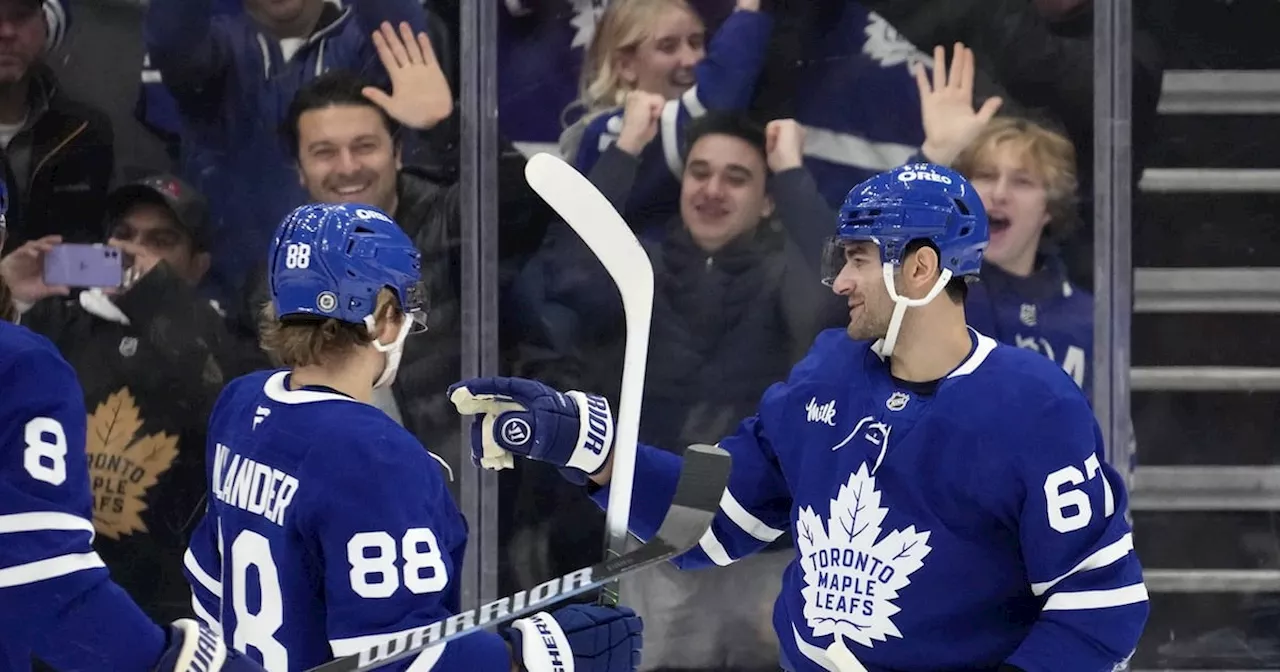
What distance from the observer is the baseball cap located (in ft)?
12.6

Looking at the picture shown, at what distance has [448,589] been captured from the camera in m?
1.69

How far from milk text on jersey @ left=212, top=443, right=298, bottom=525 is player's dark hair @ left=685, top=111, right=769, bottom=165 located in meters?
2.23

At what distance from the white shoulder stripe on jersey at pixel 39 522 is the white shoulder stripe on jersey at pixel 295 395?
0.98 ft

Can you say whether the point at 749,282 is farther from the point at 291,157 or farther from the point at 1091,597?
the point at 1091,597

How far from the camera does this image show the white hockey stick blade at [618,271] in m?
1.88

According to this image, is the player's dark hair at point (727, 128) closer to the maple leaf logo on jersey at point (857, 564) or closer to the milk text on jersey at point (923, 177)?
the milk text on jersey at point (923, 177)

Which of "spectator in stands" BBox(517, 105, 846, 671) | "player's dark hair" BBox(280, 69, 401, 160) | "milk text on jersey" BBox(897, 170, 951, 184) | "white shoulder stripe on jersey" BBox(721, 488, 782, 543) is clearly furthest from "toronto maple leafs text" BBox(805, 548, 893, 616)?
"player's dark hair" BBox(280, 69, 401, 160)

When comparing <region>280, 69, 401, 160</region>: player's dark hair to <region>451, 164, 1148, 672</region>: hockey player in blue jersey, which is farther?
<region>280, 69, 401, 160</region>: player's dark hair

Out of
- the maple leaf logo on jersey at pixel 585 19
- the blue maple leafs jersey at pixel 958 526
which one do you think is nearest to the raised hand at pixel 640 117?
the maple leaf logo on jersey at pixel 585 19

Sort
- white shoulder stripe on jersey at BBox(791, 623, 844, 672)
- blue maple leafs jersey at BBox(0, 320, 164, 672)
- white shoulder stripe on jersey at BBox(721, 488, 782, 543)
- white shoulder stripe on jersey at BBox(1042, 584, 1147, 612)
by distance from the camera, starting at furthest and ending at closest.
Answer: white shoulder stripe on jersey at BBox(721, 488, 782, 543)
white shoulder stripe on jersey at BBox(791, 623, 844, 672)
white shoulder stripe on jersey at BBox(1042, 584, 1147, 612)
blue maple leafs jersey at BBox(0, 320, 164, 672)

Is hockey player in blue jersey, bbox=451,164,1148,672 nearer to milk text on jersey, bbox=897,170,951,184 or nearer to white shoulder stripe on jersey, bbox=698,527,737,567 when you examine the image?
milk text on jersey, bbox=897,170,951,184

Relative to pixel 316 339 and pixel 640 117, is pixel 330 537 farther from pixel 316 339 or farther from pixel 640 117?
pixel 640 117

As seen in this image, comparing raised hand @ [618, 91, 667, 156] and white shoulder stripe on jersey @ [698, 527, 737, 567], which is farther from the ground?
raised hand @ [618, 91, 667, 156]

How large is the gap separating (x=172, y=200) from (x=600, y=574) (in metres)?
2.53
